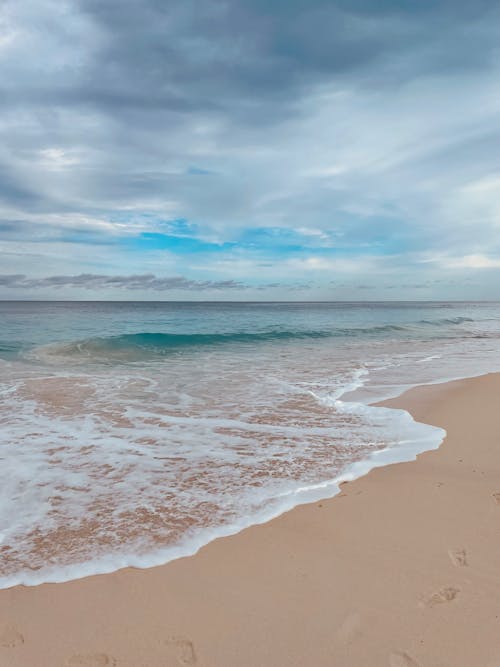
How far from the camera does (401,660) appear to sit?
2273 mm

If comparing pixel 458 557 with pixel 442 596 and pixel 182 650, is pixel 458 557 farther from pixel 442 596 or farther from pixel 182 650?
pixel 182 650

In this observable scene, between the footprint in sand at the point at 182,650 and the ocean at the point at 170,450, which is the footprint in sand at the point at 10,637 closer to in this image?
the ocean at the point at 170,450

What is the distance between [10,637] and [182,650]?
102cm

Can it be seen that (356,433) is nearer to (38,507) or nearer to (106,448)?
(106,448)

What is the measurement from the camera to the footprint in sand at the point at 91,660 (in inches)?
89.8

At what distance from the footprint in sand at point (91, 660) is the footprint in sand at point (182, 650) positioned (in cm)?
31

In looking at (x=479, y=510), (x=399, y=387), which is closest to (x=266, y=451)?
(x=479, y=510)

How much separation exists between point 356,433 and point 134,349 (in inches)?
609

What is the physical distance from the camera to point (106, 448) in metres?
5.72

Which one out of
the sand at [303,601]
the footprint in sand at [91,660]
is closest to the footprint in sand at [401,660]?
the sand at [303,601]

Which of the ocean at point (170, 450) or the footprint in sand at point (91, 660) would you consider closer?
the footprint in sand at point (91, 660)

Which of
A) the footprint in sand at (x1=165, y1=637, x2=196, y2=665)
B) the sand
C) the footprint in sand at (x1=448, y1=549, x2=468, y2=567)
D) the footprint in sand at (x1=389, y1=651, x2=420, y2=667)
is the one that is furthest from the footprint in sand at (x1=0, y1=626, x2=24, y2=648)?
the footprint in sand at (x1=448, y1=549, x2=468, y2=567)

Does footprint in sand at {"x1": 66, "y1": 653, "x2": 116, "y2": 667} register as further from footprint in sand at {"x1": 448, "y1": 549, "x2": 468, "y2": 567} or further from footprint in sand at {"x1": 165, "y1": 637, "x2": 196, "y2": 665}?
footprint in sand at {"x1": 448, "y1": 549, "x2": 468, "y2": 567}

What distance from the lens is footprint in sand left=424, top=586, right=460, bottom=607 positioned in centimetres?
268
